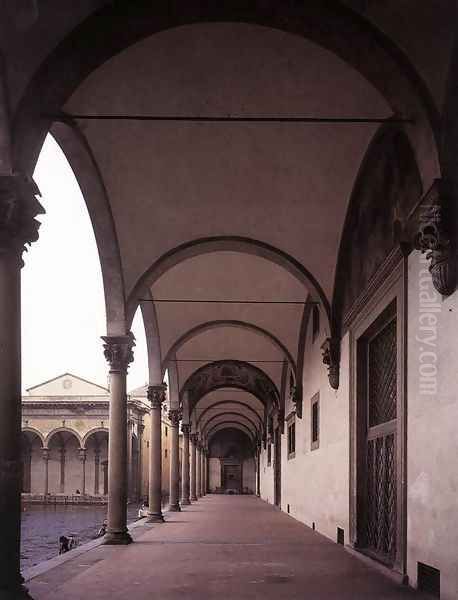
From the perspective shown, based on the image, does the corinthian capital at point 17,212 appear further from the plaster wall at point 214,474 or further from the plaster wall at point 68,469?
the plaster wall at point 214,474

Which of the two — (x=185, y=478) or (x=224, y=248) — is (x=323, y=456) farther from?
(x=185, y=478)

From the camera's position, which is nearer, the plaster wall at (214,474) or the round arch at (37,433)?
the round arch at (37,433)

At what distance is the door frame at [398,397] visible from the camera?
8.83 metres

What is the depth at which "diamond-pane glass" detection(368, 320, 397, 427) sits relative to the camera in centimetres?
1039

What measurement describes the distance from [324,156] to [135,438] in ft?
159

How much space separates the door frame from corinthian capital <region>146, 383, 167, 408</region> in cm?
860

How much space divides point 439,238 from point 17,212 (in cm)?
354

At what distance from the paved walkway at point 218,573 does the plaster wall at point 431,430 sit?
0.68m

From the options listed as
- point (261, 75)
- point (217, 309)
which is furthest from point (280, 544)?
point (217, 309)

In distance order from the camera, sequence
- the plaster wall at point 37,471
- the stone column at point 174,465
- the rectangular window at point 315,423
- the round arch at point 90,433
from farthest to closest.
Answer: the plaster wall at point 37,471
the round arch at point 90,433
the stone column at point 174,465
the rectangular window at point 315,423

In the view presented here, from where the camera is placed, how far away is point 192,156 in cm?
1208

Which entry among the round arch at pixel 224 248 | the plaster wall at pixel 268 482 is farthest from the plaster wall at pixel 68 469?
the round arch at pixel 224 248

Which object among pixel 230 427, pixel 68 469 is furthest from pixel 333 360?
pixel 230 427

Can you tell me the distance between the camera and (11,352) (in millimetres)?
6934
